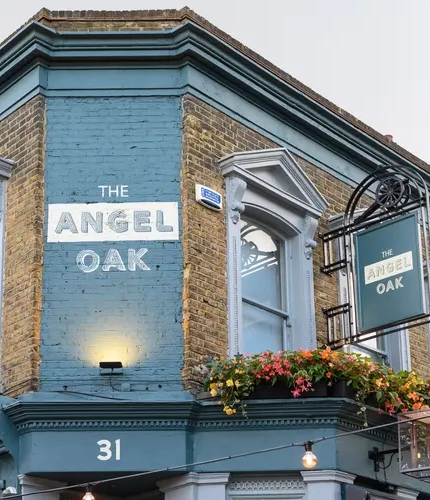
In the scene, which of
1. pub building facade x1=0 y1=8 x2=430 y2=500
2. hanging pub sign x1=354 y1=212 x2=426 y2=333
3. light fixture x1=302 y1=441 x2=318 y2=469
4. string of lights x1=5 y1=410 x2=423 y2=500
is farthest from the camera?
hanging pub sign x1=354 y1=212 x2=426 y2=333

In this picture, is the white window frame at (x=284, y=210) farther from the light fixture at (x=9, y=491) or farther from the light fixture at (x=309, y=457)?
the light fixture at (x=9, y=491)

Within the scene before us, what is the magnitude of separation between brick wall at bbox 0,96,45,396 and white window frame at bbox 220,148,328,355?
2337mm

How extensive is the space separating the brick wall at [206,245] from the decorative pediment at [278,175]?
0.24 metres

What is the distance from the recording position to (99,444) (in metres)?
12.6

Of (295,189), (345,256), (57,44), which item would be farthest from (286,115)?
(57,44)

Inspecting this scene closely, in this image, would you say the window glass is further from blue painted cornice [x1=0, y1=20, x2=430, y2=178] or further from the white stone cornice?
the white stone cornice

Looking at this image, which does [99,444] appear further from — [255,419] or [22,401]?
[255,419]

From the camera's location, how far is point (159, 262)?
Result: 13570mm

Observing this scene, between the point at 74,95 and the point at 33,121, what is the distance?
0.62 meters

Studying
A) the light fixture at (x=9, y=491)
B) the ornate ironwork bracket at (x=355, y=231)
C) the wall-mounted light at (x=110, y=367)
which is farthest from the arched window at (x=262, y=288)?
the light fixture at (x=9, y=491)

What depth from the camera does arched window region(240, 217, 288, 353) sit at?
1455 centimetres

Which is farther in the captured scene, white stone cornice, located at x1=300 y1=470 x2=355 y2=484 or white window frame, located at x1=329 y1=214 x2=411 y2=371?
white window frame, located at x1=329 y1=214 x2=411 y2=371

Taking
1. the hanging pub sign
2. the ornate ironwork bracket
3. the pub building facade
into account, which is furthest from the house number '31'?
the hanging pub sign

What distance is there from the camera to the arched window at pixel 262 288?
1455cm
